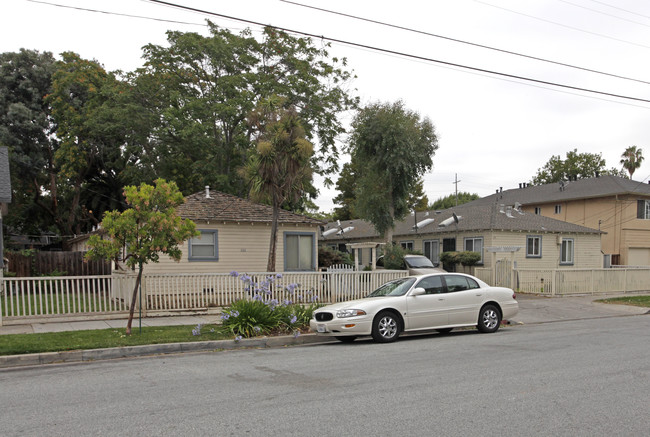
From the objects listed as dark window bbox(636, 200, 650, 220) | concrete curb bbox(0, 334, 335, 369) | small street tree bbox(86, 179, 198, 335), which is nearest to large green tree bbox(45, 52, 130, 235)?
small street tree bbox(86, 179, 198, 335)

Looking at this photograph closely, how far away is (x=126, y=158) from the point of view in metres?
33.4

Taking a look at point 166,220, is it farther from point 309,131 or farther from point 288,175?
point 309,131

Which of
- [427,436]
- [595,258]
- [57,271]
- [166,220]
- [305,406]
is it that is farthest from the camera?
[595,258]

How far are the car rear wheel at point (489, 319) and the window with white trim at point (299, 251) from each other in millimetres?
9622

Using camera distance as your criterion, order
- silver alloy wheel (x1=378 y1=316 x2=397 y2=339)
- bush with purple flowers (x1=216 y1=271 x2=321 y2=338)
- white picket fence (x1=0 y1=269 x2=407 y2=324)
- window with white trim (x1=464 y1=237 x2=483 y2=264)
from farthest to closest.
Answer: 1. window with white trim (x1=464 y1=237 x2=483 y2=264)
2. white picket fence (x1=0 y1=269 x2=407 y2=324)
3. bush with purple flowers (x1=216 y1=271 x2=321 y2=338)
4. silver alloy wheel (x1=378 y1=316 x2=397 y2=339)

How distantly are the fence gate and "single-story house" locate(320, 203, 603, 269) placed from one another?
340 centimetres

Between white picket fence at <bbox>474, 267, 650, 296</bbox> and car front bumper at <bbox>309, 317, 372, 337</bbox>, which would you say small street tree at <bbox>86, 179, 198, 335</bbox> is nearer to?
car front bumper at <bbox>309, 317, 372, 337</bbox>

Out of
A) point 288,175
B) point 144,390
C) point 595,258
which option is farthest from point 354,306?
point 595,258

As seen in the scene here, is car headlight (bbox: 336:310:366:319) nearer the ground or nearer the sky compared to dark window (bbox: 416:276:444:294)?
nearer the ground

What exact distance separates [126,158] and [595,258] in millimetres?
29197

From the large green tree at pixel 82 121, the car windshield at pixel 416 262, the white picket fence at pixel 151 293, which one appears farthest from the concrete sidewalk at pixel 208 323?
the large green tree at pixel 82 121

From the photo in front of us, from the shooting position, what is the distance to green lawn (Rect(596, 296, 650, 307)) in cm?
1942

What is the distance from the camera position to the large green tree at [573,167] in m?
55.2

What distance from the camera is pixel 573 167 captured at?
56094mm
